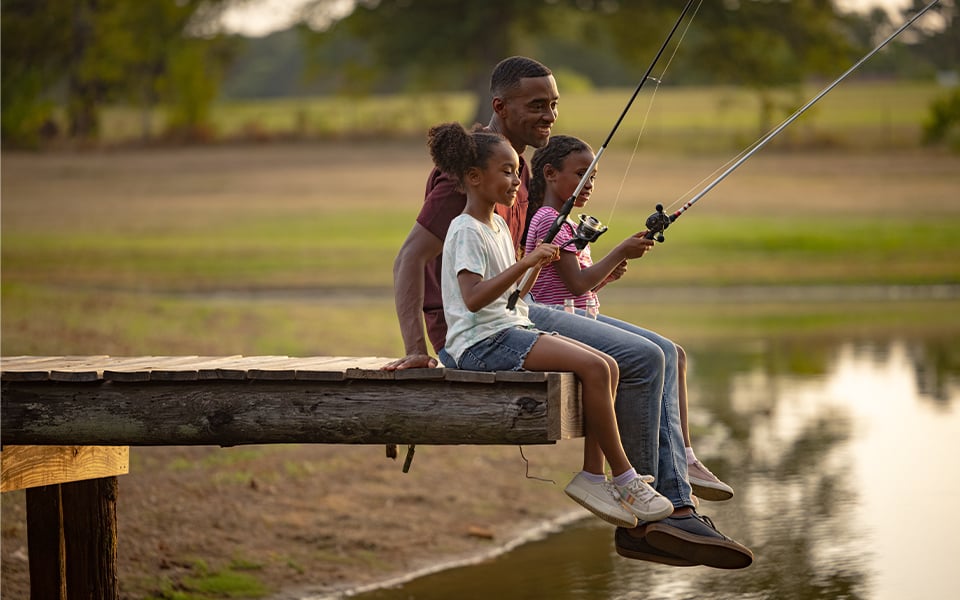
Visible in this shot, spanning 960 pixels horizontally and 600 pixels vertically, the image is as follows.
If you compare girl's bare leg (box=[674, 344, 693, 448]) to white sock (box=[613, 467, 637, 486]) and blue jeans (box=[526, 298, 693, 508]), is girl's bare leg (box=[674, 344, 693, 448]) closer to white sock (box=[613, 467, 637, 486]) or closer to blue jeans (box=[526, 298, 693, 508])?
blue jeans (box=[526, 298, 693, 508])

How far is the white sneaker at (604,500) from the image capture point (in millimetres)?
5023

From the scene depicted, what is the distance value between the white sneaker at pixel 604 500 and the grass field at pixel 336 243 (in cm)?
620

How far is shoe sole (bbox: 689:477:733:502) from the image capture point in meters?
5.46

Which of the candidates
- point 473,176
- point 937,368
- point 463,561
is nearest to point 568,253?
point 473,176

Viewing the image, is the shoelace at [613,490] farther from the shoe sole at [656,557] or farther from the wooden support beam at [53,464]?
the wooden support beam at [53,464]

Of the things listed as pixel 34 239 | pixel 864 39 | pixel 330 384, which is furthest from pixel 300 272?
pixel 864 39

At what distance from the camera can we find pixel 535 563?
7543 millimetres

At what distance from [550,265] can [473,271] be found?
0.59 metres

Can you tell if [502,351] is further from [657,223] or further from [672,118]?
[672,118]

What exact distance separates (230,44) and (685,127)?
1392 centimetres

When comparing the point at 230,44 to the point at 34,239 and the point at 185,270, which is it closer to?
the point at 34,239

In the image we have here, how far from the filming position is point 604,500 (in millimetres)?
5055

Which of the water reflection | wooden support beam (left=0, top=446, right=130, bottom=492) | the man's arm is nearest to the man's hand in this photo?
the man's arm

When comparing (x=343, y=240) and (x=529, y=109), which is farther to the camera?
(x=343, y=240)
